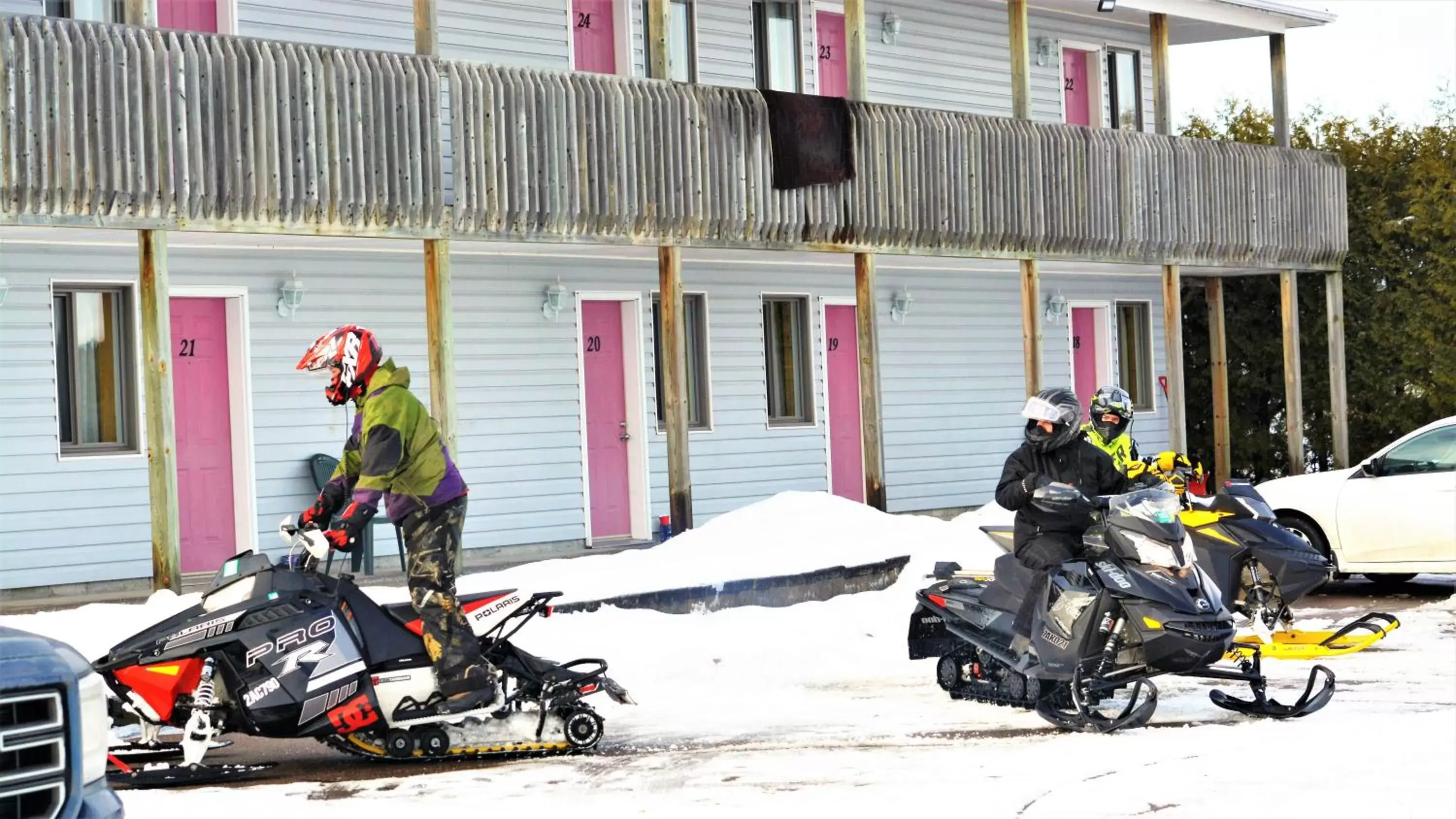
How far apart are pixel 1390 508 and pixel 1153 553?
6.69 m

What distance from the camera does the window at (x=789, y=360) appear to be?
21.6 meters

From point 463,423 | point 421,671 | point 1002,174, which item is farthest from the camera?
point 1002,174

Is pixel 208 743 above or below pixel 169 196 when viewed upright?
below

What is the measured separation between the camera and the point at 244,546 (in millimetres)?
16828

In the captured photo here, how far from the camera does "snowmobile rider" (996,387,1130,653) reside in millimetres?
9422

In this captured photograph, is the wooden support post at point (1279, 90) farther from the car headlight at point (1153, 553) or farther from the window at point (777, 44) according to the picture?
the car headlight at point (1153, 553)

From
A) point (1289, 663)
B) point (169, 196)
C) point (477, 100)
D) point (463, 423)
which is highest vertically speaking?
point (477, 100)

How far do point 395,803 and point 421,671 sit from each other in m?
1.05

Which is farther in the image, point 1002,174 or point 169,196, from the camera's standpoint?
point 1002,174

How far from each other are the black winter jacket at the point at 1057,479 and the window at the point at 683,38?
1124cm

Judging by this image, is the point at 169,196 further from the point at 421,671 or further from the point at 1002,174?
the point at 1002,174

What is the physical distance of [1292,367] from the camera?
2383 centimetres

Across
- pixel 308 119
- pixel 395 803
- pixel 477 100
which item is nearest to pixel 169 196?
pixel 308 119

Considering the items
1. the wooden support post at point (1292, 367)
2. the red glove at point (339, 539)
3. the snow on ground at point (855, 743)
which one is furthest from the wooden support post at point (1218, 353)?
the red glove at point (339, 539)
